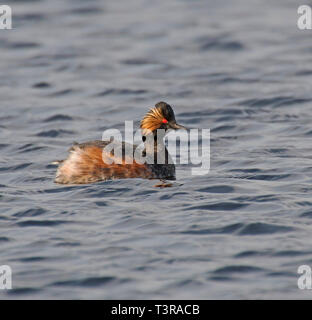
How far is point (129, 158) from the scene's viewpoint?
44.0 ft

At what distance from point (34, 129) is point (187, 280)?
9.25 metres

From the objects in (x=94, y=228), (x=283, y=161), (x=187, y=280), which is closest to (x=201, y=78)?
(x=283, y=161)

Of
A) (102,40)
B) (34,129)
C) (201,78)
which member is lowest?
(34,129)

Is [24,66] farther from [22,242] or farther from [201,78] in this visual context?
[22,242]
